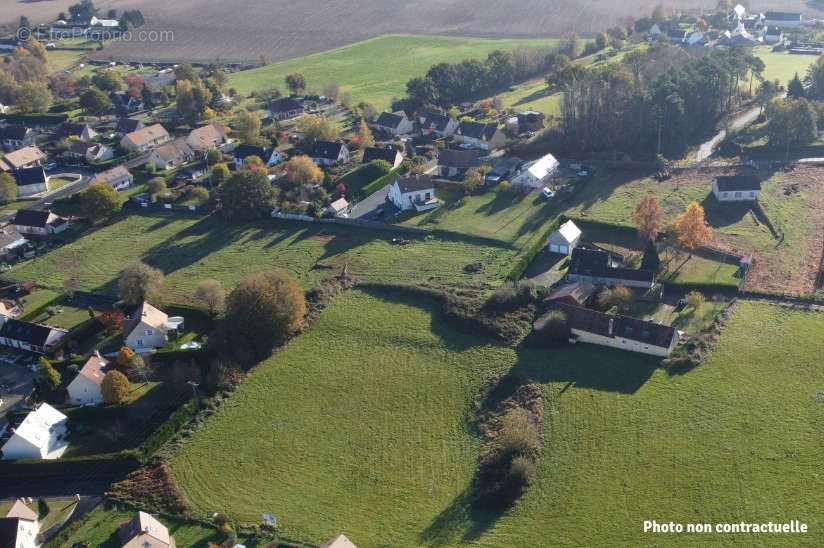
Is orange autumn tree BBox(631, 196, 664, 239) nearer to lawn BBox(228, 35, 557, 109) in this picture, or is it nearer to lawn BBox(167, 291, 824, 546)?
lawn BBox(167, 291, 824, 546)

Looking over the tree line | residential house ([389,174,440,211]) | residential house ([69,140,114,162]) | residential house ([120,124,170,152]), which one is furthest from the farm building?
the tree line

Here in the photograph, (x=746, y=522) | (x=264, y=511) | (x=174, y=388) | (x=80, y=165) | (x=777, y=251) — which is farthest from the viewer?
(x=80, y=165)

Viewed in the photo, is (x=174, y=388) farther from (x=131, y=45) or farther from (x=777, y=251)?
(x=131, y=45)

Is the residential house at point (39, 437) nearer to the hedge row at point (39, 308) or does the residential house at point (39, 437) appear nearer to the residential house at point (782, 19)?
the hedge row at point (39, 308)

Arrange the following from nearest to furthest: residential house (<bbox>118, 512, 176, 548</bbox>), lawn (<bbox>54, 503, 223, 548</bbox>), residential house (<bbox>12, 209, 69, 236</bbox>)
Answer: residential house (<bbox>118, 512, 176, 548</bbox>) < lawn (<bbox>54, 503, 223, 548</bbox>) < residential house (<bbox>12, 209, 69, 236</bbox>)

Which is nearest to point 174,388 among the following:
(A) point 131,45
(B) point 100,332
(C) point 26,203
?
(B) point 100,332
